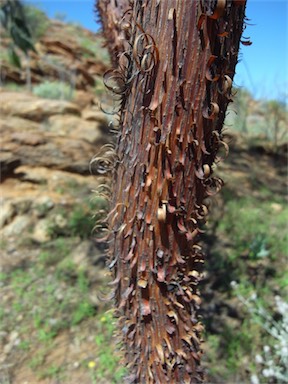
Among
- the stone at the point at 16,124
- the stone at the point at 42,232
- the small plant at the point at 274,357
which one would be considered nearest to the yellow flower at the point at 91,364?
the small plant at the point at 274,357

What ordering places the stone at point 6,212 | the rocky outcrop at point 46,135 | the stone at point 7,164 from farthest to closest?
the rocky outcrop at point 46,135, the stone at point 7,164, the stone at point 6,212

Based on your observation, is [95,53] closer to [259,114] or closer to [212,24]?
[259,114]

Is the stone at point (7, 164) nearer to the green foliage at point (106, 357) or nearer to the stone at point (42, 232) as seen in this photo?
the stone at point (42, 232)

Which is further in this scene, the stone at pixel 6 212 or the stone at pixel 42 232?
the stone at pixel 6 212

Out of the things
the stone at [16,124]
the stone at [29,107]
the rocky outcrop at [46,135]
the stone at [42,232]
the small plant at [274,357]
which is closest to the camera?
the small plant at [274,357]

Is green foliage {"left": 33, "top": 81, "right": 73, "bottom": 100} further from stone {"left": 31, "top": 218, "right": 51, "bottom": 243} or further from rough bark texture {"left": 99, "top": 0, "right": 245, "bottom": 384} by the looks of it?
rough bark texture {"left": 99, "top": 0, "right": 245, "bottom": 384}

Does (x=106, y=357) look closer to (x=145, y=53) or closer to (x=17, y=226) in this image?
Answer: (x=17, y=226)

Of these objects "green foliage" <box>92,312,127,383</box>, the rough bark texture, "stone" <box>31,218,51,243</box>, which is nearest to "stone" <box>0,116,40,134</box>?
"stone" <box>31,218,51,243</box>

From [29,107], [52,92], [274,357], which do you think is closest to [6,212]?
[29,107]

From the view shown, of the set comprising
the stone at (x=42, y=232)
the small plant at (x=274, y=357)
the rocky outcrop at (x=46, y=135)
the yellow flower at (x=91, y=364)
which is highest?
the rocky outcrop at (x=46, y=135)
